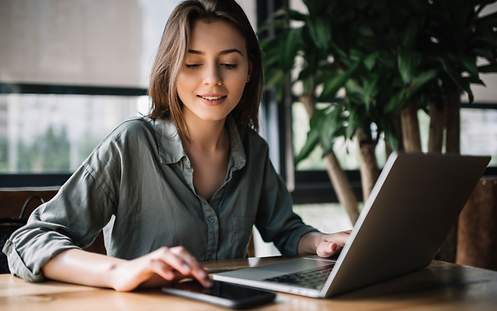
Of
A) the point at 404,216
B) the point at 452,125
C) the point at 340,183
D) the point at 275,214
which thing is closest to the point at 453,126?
the point at 452,125

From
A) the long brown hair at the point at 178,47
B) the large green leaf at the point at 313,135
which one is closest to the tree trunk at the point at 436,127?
the large green leaf at the point at 313,135

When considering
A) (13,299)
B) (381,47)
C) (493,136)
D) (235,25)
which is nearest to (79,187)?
(13,299)

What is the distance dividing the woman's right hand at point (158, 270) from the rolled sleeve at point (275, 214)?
65cm

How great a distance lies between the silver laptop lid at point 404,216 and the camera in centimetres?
87

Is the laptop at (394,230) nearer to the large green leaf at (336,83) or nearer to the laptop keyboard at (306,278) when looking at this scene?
the laptop keyboard at (306,278)

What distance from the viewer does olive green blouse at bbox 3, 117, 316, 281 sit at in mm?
1253

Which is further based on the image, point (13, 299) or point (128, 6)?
point (128, 6)

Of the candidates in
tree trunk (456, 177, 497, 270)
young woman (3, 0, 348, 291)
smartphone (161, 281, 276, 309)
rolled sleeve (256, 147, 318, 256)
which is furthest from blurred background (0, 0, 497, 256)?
smartphone (161, 281, 276, 309)

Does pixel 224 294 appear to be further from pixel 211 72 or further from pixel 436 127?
pixel 436 127

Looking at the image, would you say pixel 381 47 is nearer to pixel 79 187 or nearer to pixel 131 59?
pixel 131 59

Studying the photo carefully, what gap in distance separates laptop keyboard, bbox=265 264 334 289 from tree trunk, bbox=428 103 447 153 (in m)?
1.39

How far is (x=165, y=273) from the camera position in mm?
927

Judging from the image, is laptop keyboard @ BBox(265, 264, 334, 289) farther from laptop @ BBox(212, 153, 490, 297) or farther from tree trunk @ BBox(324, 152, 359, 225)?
tree trunk @ BBox(324, 152, 359, 225)

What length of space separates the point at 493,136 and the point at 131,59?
7.09 feet
